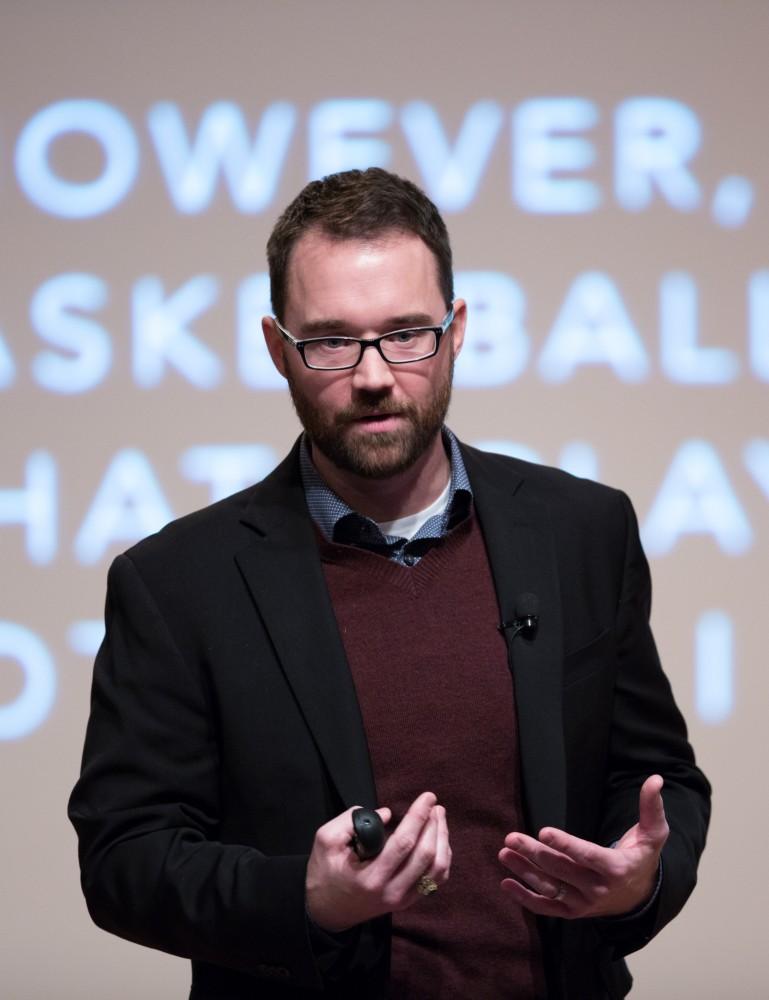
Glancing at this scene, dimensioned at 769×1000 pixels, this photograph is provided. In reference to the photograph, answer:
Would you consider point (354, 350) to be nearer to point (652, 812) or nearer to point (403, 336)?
point (403, 336)

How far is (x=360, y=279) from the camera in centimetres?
206

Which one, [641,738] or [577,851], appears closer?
[577,851]

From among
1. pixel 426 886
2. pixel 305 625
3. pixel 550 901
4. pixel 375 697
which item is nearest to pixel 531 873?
pixel 550 901

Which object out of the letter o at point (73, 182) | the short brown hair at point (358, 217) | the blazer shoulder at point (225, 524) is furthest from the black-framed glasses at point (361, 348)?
the letter o at point (73, 182)

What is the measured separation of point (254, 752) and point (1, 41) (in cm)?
249

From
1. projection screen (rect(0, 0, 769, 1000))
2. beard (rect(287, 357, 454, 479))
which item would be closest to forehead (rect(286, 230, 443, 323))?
beard (rect(287, 357, 454, 479))

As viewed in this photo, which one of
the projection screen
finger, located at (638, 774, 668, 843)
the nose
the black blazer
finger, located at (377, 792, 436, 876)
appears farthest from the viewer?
the projection screen

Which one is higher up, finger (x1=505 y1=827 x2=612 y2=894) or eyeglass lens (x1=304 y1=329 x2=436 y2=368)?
eyeglass lens (x1=304 y1=329 x2=436 y2=368)

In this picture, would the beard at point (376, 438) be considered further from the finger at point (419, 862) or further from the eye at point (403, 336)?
the finger at point (419, 862)

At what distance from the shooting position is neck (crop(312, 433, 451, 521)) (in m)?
2.14

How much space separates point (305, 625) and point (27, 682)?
1.99 meters

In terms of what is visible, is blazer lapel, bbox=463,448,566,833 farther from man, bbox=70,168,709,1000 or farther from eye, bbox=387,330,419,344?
eye, bbox=387,330,419,344

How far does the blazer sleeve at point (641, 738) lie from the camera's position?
2.09 m

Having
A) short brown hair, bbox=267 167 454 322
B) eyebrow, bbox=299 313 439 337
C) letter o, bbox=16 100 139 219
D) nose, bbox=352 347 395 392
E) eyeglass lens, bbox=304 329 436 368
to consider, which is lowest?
nose, bbox=352 347 395 392
